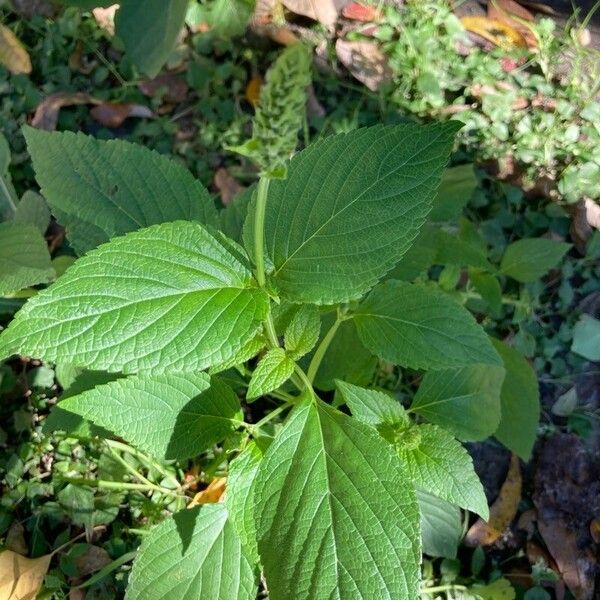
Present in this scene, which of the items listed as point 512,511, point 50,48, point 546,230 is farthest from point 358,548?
point 50,48

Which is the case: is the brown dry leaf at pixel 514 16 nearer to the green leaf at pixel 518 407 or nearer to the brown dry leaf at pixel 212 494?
the green leaf at pixel 518 407

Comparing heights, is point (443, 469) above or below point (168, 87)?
below

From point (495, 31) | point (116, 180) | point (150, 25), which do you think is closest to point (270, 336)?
point (116, 180)

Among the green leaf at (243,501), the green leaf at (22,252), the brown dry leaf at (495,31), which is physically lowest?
the green leaf at (243,501)

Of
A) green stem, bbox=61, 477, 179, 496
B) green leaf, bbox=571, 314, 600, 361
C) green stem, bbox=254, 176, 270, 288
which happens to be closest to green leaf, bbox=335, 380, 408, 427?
green stem, bbox=254, 176, 270, 288

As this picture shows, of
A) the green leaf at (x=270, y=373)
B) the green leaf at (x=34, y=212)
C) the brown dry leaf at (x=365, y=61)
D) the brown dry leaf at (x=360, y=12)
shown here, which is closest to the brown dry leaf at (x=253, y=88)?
the brown dry leaf at (x=365, y=61)

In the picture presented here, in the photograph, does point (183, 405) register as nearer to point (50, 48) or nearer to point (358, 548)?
point (358, 548)

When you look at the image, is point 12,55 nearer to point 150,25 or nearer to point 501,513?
point 150,25

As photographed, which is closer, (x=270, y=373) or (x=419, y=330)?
(x=270, y=373)
